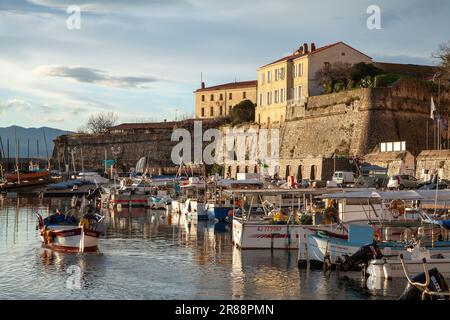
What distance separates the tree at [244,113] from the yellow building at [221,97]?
729 centimetres

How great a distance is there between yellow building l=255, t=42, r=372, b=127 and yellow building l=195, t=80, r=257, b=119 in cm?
1710

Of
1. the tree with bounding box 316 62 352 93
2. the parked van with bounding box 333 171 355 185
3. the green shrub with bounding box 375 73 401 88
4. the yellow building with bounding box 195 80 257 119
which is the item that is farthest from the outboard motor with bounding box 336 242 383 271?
A: the yellow building with bounding box 195 80 257 119

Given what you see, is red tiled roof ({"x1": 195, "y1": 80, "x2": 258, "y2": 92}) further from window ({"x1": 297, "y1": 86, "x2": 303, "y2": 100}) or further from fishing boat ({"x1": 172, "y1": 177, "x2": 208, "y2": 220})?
fishing boat ({"x1": 172, "y1": 177, "x2": 208, "y2": 220})

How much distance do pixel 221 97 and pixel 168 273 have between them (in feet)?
230

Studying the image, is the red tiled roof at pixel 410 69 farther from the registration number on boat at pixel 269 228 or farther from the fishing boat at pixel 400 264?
the fishing boat at pixel 400 264

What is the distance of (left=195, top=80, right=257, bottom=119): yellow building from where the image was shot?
8694 cm

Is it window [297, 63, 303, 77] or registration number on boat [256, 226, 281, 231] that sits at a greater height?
window [297, 63, 303, 77]

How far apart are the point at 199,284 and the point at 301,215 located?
8271mm

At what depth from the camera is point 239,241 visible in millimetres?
25797

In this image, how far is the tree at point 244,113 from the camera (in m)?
75.0

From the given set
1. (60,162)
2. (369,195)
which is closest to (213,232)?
(369,195)

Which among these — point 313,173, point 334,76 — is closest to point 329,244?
point 313,173
